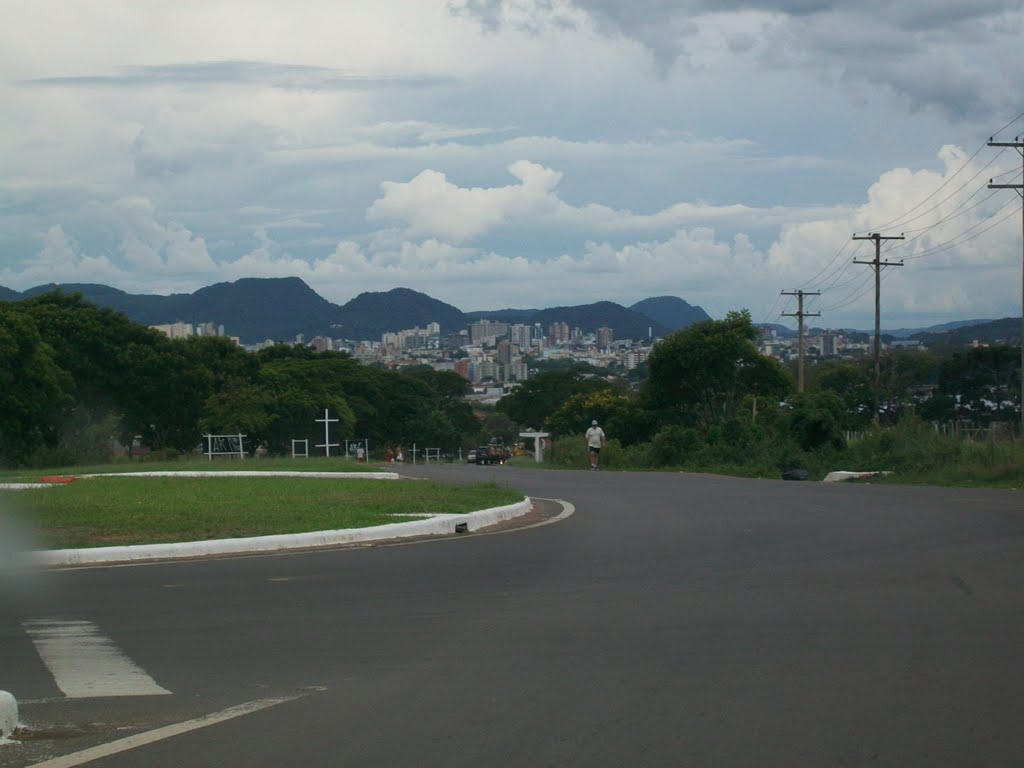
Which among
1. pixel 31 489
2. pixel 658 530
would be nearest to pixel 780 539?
pixel 658 530

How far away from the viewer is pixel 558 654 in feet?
28.4

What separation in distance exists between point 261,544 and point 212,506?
4526mm

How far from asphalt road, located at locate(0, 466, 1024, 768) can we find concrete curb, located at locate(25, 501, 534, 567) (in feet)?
2.34

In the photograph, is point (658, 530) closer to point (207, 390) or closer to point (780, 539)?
point (780, 539)

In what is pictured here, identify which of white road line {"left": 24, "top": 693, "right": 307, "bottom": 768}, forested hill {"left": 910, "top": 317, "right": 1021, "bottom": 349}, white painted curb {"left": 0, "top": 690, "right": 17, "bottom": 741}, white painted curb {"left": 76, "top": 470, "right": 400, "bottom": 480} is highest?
forested hill {"left": 910, "top": 317, "right": 1021, "bottom": 349}

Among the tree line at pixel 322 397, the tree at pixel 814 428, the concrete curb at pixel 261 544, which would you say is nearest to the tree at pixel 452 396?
the tree line at pixel 322 397

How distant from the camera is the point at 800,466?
36250mm

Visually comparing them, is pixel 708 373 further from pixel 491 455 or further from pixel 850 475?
pixel 850 475

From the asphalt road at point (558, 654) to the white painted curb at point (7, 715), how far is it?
0.15 m

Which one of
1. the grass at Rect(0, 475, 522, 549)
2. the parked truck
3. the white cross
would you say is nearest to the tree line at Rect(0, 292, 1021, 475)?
the white cross

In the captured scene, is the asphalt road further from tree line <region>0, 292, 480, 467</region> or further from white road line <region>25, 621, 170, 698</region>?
tree line <region>0, 292, 480, 467</region>

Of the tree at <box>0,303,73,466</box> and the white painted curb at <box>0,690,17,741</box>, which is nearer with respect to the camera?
the white painted curb at <box>0,690,17,741</box>

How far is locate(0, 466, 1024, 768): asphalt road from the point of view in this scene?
6418mm

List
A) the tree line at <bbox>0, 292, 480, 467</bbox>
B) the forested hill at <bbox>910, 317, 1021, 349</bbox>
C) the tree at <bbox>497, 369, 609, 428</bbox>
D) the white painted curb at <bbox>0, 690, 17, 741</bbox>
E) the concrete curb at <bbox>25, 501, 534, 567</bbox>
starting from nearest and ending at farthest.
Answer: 1. the white painted curb at <bbox>0, 690, 17, 741</bbox>
2. the concrete curb at <bbox>25, 501, 534, 567</bbox>
3. the tree line at <bbox>0, 292, 480, 467</bbox>
4. the tree at <bbox>497, 369, 609, 428</bbox>
5. the forested hill at <bbox>910, 317, 1021, 349</bbox>
